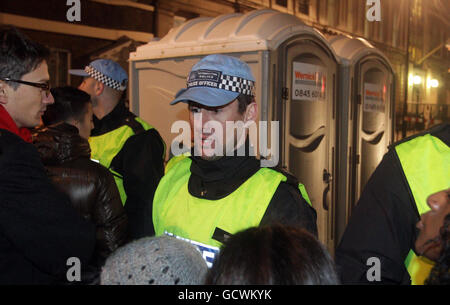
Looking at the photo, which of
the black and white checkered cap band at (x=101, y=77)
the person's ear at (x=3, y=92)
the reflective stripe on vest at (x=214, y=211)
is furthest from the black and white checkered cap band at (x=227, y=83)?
the black and white checkered cap band at (x=101, y=77)

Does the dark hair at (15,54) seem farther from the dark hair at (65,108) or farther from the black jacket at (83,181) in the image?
the dark hair at (65,108)

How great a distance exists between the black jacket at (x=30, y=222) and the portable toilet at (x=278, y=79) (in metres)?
2.23

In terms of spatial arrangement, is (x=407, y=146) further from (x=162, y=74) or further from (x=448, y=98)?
(x=448, y=98)

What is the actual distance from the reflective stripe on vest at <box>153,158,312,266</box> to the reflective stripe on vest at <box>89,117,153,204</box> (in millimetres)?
1303

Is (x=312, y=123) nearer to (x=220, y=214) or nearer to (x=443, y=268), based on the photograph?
(x=220, y=214)

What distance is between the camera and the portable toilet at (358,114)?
4598mm

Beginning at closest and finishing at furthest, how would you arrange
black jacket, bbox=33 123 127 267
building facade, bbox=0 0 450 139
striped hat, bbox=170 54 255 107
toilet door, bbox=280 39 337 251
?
striped hat, bbox=170 54 255 107, black jacket, bbox=33 123 127 267, toilet door, bbox=280 39 337 251, building facade, bbox=0 0 450 139

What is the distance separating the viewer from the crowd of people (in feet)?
2.97

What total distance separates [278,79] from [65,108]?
171 cm

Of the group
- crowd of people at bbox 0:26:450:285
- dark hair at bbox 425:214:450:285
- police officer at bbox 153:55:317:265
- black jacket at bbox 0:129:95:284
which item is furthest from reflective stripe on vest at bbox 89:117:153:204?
dark hair at bbox 425:214:450:285

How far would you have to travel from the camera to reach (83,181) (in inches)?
88.8

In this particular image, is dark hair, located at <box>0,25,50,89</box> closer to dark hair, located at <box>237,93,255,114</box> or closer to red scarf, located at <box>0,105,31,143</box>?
red scarf, located at <box>0,105,31,143</box>

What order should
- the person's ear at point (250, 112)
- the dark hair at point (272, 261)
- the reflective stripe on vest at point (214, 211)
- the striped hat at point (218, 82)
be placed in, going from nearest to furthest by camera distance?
the dark hair at point (272, 261), the reflective stripe on vest at point (214, 211), the striped hat at point (218, 82), the person's ear at point (250, 112)

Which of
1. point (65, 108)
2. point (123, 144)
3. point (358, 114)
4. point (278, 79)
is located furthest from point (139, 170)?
point (358, 114)
